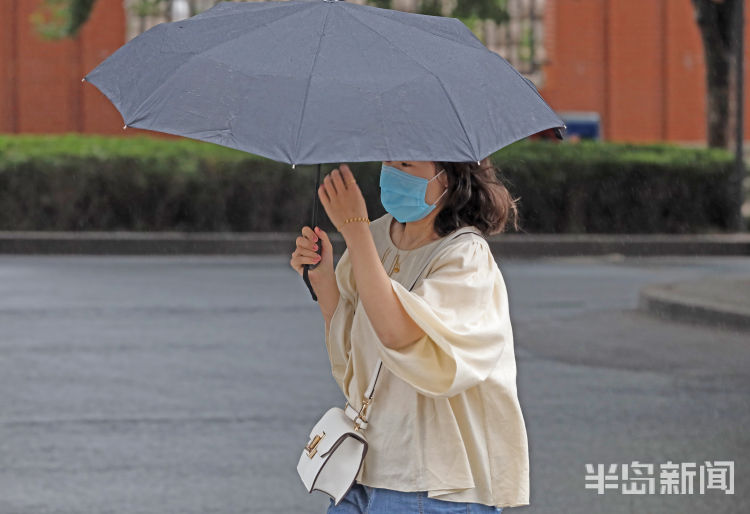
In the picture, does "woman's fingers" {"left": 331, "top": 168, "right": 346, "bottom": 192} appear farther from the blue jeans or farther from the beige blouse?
the blue jeans

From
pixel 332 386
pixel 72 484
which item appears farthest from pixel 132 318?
pixel 72 484

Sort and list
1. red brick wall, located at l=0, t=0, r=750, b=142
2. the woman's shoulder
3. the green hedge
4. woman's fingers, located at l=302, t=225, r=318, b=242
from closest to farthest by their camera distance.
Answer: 1. the woman's shoulder
2. woman's fingers, located at l=302, t=225, r=318, b=242
3. the green hedge
4. red brick wall, located at l=0, t=0, r=750, b=142

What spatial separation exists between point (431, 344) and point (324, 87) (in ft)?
1.95

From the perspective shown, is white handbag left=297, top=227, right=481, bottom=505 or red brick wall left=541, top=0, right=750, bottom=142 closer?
white handbag left=297, top=227, right=481, bottom=505

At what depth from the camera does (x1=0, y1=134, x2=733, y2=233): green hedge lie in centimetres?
1895

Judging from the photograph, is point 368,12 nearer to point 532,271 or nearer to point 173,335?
point 173,335

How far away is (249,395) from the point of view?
303 inches

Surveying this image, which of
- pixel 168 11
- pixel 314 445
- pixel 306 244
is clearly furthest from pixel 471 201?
pixel 168 11

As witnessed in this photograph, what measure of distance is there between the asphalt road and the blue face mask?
9.15 ft

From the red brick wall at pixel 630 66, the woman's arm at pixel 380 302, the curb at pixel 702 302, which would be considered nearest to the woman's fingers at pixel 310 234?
the woman's arm at pixel 380 302

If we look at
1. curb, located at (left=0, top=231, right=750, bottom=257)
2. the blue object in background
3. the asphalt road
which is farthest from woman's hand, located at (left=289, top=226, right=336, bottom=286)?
the blue object in background

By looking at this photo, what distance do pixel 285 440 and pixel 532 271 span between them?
30.7ft

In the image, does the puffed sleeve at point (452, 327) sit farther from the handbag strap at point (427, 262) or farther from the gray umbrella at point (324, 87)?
the gray umbrella at point (324, 87)

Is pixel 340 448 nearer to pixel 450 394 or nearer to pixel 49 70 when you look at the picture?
pixel 450 394
